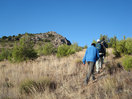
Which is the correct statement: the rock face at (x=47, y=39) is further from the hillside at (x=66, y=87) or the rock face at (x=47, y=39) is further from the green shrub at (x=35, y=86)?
the green shrub at (x=35, y=86)

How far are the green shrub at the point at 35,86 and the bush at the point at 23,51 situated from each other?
7558 mm

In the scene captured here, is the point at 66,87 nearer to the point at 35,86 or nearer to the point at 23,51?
the point at 35,86

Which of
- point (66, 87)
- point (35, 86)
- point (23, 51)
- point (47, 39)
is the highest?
point (47, 39)

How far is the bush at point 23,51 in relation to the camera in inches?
449

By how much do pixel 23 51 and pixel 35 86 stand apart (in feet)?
26.4

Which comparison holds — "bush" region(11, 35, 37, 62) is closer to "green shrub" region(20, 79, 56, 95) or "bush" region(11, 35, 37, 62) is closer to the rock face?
"green shrub" region(20, 79, 56, 95)

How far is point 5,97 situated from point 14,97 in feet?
0.79

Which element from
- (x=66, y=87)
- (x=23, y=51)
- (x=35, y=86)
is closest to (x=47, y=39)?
(x=23, y=51)

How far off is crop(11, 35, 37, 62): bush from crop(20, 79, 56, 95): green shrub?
756cm

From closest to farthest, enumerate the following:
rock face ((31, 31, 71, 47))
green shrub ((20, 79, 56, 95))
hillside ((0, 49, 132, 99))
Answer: hillside ((0, 49, 132, 99)) → green shrub ((20, 79, 56, 95)) → rock face ((31, 31, 71, 47))

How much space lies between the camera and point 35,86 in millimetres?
4324

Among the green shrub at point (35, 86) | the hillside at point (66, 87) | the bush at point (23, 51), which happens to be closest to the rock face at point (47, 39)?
the bush at point (23, 51)

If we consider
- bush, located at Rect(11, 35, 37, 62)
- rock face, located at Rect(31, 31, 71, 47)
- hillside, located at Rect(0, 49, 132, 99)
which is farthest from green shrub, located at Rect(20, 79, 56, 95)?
rock face, located at Rect(31, 31, 71, 47)

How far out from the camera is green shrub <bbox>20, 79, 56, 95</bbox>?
4.01 metres
